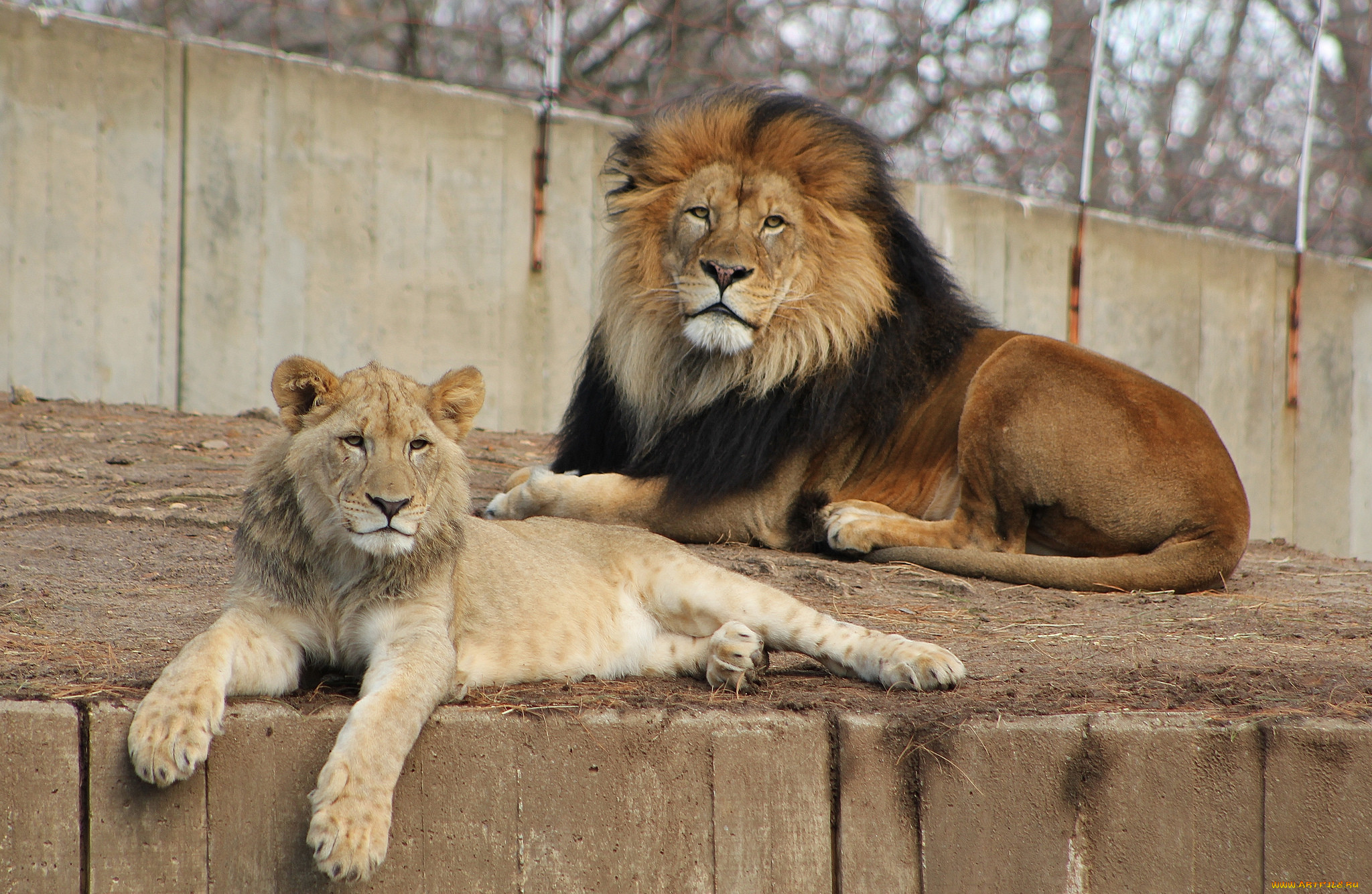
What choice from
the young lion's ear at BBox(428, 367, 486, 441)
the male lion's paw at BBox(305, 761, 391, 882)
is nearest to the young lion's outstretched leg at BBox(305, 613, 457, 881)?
the male lion's paw at BBox(305, 761, 391, 882)

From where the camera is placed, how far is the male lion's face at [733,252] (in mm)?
4594

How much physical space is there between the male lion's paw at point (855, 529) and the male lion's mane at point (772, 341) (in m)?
0.33

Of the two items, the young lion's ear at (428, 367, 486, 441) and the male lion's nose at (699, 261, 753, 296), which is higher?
the male lion's nose at (699, 261, 753, 296)

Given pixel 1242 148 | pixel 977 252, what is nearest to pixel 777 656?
pixel 977 252

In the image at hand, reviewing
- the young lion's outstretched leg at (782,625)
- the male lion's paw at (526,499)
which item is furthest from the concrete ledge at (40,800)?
the male lion's paw at (526,499)

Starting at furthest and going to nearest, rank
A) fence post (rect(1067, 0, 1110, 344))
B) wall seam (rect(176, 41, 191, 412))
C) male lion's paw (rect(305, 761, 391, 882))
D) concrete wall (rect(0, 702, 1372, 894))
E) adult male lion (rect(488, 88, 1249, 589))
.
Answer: fence post (rect(1067, 0, 1110, 344)) → wall seam (rect(176, 41, 191, 412)) → adult male lion (rect(488, 88, 1249, 589)) → concrete wall (rect(0, 702, 1372, 894)) → male lion's paw (rect(305, 761, 391, 882))

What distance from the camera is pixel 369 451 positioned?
2525mm

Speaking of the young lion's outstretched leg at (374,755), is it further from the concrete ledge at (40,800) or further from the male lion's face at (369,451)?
the concrete ledge at (40,800)

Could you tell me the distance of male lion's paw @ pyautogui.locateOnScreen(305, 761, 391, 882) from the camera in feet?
6.63

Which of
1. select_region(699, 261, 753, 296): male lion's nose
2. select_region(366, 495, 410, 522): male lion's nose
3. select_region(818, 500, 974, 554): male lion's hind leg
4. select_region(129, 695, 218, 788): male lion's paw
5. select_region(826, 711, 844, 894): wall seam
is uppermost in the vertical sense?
select_region(699, 261, 753, 296): male lion's nose

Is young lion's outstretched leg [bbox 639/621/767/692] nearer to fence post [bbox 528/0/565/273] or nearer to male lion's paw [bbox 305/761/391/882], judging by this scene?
male lion's paw [bbox 305/761/391/882]

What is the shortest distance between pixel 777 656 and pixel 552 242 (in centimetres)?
438

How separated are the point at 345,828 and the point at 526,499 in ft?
8.53

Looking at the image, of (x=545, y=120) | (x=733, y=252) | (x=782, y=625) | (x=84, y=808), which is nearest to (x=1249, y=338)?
(x=545, y=120)
